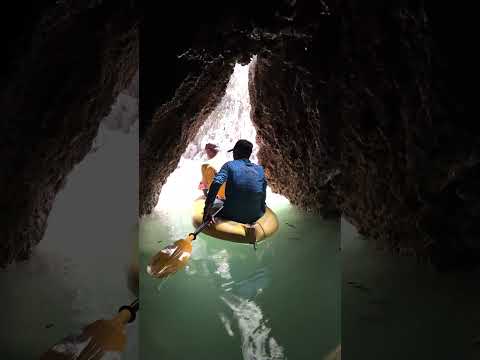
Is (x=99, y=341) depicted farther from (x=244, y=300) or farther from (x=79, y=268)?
(x=244, y=300)

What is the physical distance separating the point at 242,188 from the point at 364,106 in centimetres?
138

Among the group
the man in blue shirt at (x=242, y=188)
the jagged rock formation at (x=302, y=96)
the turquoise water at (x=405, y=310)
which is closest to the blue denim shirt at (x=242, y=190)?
the man in blue shirt at (x=242, y=188)

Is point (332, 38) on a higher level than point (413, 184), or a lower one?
higher

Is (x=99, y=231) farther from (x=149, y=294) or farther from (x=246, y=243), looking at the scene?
(x=246, y=243)

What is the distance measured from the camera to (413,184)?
9.30ft

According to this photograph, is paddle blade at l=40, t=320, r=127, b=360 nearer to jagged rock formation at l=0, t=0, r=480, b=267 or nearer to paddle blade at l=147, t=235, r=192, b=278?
jagged rock formation at l=0, t=0, r=480, b=267

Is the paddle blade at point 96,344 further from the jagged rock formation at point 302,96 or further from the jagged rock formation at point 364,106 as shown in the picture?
the jagged rock formation at point 364,106

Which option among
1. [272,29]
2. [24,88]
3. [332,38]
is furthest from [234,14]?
[24,88]

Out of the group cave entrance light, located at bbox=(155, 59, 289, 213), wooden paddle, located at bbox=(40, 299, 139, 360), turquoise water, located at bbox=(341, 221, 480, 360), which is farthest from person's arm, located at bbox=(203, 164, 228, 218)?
cave entrance light, located at bbox=(155, 59, 289, 213)

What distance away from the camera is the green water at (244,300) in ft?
7.57

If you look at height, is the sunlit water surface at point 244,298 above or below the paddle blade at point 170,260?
below

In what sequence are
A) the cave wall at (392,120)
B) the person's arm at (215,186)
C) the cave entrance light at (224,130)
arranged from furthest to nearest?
the cave entrance light at (224,130)
the person's arm at (215,186)
the cave wall at (392,120)

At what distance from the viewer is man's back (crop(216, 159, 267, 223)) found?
362cm

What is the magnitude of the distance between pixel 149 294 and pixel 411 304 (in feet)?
6.18
